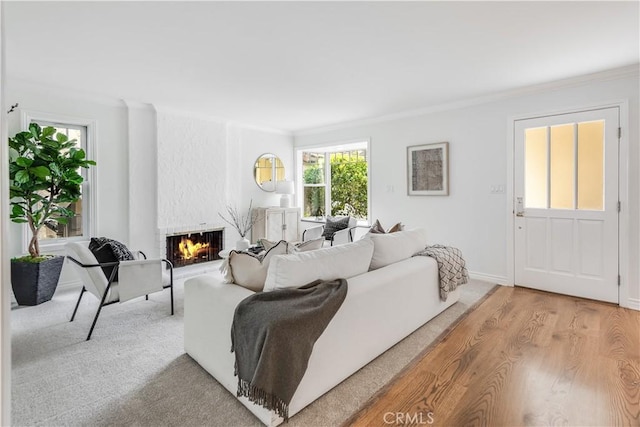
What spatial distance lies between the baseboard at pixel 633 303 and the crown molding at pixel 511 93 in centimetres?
223

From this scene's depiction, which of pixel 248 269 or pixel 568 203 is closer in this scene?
pixel 248 269

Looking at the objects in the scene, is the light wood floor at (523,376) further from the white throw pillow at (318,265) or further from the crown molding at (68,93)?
the crown molding at (68,93)

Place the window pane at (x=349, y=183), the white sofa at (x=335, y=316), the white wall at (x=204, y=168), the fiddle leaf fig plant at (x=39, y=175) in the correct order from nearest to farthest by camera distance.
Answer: the white sofa at (x=335, y=316) < the fiddle leaf fig plant at (x=39, y=175) < the white wall at (x=204, y=168) < the window pane at (x=349, y=183)

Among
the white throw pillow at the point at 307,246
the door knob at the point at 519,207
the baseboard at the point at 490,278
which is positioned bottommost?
the baseboard at the point at 490,278

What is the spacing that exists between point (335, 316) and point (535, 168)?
10.9 ft

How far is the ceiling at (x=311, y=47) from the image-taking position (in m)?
2.22

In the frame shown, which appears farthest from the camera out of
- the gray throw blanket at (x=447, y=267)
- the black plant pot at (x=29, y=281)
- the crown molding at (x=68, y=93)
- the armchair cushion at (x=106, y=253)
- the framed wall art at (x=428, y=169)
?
the framed wall art at (x=428, y=169)

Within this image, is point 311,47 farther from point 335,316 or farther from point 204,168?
point 204,168

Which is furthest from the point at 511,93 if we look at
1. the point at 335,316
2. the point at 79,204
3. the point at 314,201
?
the point at 79,204

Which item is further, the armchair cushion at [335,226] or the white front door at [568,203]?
the armchair cushion at [335,226]

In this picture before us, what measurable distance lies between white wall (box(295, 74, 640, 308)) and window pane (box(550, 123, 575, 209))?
282mm

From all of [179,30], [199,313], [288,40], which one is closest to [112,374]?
[199,313]

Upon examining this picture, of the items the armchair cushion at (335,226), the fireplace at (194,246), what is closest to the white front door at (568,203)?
the armchair cushion at (335,226)

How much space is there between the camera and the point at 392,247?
2709mm
